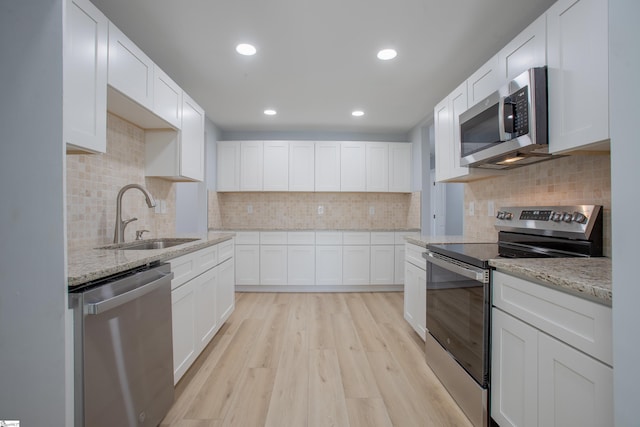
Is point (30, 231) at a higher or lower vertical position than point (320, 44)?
lower

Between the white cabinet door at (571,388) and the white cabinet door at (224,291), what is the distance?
218cm

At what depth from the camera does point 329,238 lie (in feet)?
13.2

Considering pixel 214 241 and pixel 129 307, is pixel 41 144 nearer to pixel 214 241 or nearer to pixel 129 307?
pixel 129 307

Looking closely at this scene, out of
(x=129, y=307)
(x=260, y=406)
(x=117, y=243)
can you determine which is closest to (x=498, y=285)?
(x=260, y=406)

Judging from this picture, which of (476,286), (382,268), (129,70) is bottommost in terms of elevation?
(382,268)

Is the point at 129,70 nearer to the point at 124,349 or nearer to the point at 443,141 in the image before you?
the point at 124,349

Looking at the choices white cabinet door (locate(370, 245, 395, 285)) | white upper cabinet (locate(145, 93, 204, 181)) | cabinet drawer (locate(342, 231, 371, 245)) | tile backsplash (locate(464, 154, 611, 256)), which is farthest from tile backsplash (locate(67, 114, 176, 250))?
tile backsplash (locate(464, 154, 611, 256))

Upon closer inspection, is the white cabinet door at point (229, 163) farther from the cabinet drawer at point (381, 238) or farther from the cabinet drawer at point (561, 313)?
the cabinet drawer at point (561, 313)

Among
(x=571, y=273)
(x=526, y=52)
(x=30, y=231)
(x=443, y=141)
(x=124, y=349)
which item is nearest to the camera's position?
(x=30, y=231)

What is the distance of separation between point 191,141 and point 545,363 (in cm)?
277

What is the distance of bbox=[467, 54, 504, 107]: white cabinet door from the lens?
183 centimetres

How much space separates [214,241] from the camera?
230 centimetres

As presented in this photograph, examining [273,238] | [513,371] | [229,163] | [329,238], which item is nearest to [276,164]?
[229,163]

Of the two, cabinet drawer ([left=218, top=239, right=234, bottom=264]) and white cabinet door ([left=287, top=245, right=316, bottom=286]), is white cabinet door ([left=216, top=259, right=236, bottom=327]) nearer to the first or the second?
cabinet drawer ([left=218, top=239, right=234, bottom=264])
